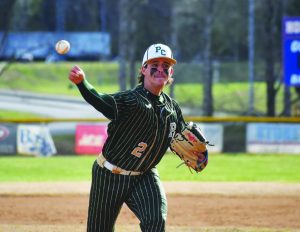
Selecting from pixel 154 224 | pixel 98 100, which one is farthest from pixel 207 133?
pixel 98 100

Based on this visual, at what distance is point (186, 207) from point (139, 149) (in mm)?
6099

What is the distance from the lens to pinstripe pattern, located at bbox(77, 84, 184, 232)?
560 cm

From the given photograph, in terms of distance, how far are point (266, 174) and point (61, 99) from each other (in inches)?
943

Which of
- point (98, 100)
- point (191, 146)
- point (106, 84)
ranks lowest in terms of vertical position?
point (106, 84)

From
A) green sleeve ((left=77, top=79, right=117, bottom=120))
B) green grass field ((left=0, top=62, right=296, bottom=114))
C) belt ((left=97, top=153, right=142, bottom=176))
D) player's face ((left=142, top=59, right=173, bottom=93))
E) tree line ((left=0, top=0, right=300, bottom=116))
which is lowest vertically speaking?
green grass field ((left=0, top=62, right=296, bottom=114))

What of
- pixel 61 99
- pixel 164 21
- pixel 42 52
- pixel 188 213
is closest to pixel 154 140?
pixel 188 213

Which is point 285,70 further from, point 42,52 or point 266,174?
point 42,52

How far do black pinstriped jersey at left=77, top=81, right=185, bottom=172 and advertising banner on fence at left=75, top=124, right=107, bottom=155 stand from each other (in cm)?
1317

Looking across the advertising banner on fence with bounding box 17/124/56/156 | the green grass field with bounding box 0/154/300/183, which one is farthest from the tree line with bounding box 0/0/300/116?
the advertising banner on fence with bounding box 17/124/56/156

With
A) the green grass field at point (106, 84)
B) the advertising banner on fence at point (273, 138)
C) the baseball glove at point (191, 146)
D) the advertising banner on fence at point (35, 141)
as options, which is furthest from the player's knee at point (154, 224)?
the green grass field at point (106, 84)

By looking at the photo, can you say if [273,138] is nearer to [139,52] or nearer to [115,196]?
[115,196]

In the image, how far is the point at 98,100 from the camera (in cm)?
533

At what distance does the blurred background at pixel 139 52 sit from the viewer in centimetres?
3184

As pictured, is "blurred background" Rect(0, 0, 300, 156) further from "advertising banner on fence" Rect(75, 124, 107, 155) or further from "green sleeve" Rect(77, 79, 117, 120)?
"green sleeve" Rect(77, 79, 117, 120)
